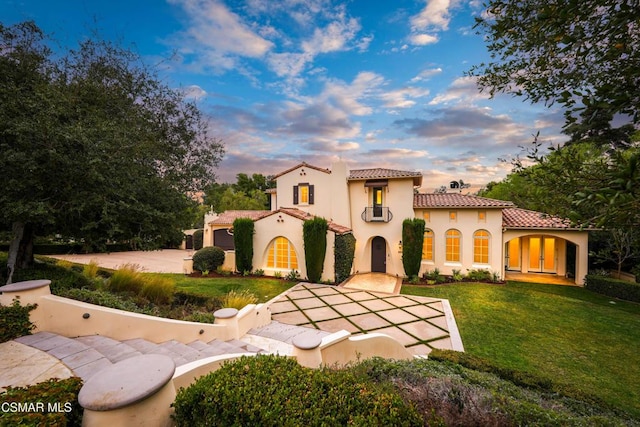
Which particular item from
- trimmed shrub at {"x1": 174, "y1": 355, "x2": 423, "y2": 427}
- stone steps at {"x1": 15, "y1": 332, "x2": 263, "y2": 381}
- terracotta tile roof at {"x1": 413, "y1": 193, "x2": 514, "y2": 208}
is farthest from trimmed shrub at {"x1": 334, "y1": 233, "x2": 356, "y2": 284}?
trimmed shrub at {"x1": 174, "y1": 355, "x2": 423, "y2": 427}

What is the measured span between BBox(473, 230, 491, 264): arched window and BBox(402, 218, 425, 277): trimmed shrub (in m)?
3.36

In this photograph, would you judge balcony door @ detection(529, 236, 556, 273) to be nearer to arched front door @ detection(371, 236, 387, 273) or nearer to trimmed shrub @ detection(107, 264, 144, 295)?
arched front door @ detection(371, 236, 387, 273)

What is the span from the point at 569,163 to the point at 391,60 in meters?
9.71

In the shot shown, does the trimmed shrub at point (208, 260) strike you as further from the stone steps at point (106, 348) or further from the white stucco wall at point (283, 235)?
the stone steps at point (106, 348)

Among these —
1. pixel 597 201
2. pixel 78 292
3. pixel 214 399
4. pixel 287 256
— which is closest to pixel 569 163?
pixel 597 201

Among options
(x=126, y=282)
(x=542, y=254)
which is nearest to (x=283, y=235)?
(x=126, y=282)

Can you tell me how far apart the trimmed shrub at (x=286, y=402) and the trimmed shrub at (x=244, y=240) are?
12685 mm

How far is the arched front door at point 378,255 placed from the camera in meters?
16.5

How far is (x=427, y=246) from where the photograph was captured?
15.7m

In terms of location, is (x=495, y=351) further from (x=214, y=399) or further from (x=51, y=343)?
(x=51, y=343)

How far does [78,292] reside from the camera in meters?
5.73

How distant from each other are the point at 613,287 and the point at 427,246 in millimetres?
8582

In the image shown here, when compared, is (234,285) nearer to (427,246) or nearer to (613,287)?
(427,246)
